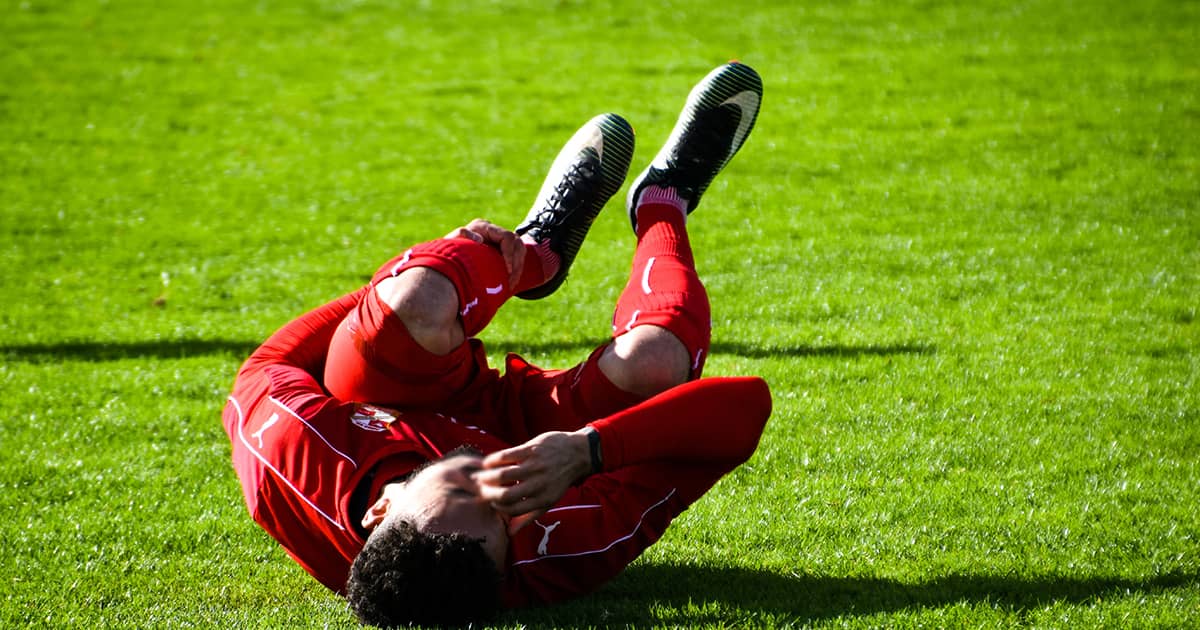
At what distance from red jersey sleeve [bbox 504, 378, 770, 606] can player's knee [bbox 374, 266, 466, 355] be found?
66cm

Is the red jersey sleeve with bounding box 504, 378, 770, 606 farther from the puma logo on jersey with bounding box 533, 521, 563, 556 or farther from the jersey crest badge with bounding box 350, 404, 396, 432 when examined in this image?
the jersey crest badge with bounding box 350, 404, 396, 432

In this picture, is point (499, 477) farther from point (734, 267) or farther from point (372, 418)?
point (734, 267)

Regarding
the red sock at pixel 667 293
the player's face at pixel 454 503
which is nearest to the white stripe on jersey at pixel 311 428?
the player's face at pixel 454 503

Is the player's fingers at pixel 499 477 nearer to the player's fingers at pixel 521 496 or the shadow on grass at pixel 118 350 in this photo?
the player's fingers at pixel 521 496

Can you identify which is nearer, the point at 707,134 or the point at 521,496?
the point at 521,496

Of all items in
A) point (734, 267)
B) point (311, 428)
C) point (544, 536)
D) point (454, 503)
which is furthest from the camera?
point (734, 267)

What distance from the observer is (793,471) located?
4.88 metres

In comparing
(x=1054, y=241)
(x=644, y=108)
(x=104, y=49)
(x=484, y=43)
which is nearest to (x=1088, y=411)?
(x=1054, y=241)

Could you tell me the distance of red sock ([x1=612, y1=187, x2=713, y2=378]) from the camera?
3875 millimetres

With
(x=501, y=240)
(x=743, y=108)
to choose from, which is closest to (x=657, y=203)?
(x=743, y=108)

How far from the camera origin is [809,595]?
12.2 feet

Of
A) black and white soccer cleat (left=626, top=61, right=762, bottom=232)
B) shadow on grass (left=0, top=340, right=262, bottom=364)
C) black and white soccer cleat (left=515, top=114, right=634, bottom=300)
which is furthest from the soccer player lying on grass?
shadow on grass (left=0, top=340, right=262, bottom=364)

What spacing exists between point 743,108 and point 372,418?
2.40m

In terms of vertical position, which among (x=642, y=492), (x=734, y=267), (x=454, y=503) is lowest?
(x=734, y=267)
